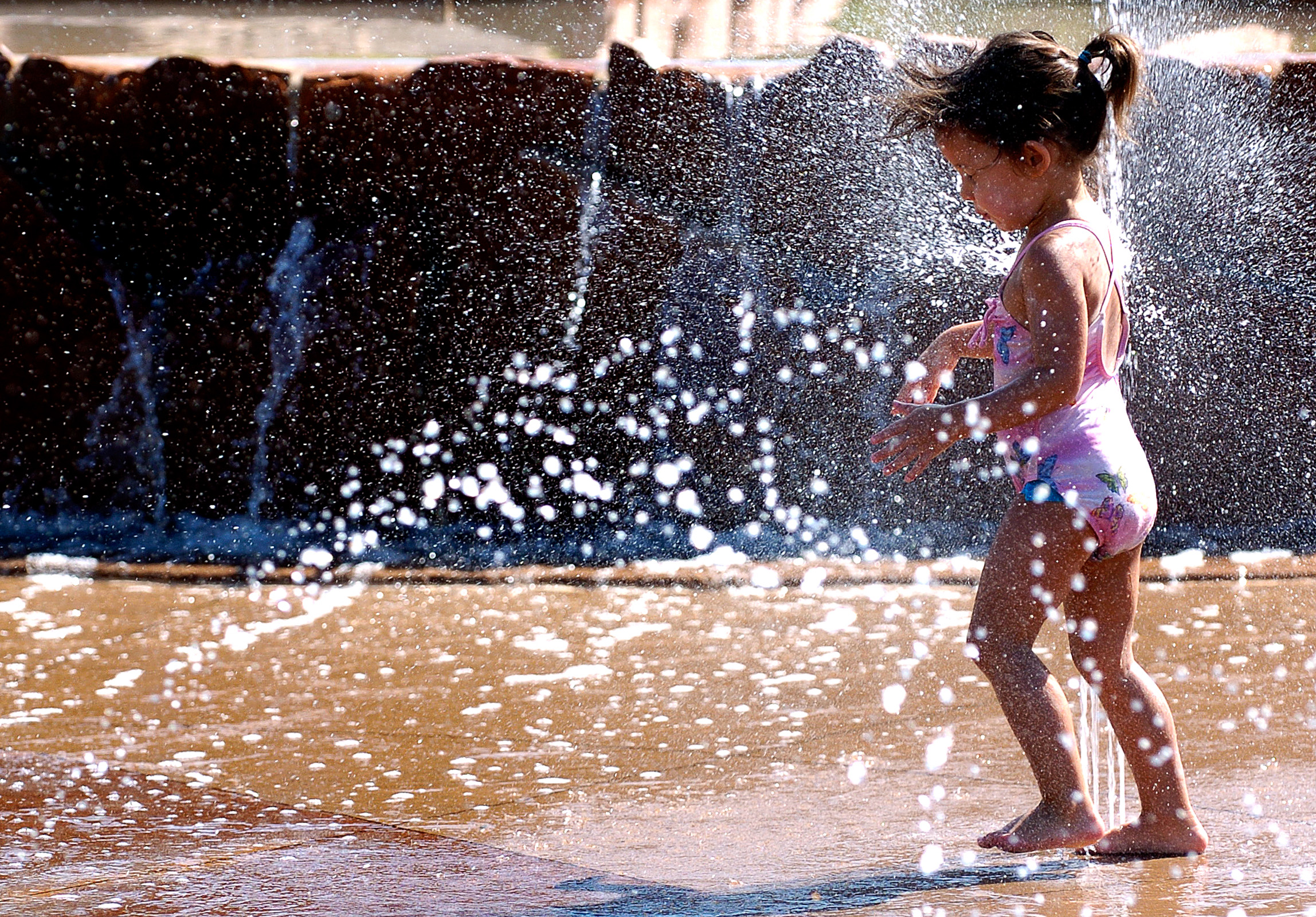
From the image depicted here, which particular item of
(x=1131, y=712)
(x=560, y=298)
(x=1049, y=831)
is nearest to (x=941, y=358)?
(x=1131, y=712)

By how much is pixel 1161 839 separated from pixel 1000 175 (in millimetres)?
1002

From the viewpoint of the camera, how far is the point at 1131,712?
7.57 ft

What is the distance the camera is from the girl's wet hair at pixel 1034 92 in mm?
2338

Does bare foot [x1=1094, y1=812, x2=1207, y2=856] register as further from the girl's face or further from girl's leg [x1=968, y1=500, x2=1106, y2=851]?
the girl's face

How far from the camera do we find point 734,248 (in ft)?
16.8

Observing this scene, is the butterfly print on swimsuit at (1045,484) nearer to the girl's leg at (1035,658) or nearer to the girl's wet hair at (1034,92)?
the girl's leg at (1035,658)

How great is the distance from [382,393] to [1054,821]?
3329 mm

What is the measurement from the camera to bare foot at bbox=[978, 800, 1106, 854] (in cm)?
221

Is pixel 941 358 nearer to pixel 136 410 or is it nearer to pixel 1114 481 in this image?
pixel 1114 481

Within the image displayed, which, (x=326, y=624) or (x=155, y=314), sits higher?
(x=155, y=314)

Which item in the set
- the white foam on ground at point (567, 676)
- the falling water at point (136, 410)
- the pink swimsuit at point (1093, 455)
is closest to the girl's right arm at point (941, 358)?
the pink swimsuit at point (1093, 455)

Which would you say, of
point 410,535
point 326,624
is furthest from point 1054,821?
point 410,535

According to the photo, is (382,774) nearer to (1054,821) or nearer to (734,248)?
(1054,821)

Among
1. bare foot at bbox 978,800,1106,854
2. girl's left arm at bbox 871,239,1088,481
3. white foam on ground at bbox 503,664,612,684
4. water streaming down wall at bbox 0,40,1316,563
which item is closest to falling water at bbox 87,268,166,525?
water streaming down wall at bbox 0,40,1316,563
